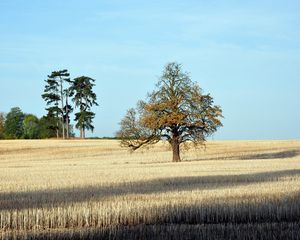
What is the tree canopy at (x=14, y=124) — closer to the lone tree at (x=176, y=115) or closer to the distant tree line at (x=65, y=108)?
the distant tree line at (x=65, y=108)

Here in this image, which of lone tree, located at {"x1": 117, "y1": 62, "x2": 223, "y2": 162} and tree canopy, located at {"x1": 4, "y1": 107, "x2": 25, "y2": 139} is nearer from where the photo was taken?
lone tree, located at {"x1": 117, "y1": 62, "x2": 223, "y2": 162}

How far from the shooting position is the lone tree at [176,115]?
154ft

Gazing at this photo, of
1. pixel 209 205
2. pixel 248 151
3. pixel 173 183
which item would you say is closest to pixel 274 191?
pixel 209 205

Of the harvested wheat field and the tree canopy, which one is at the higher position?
the tree canopy

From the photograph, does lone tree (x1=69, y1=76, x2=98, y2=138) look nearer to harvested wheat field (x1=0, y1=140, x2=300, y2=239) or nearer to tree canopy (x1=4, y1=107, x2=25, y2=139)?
tree canopy (x1=4, y1=107, x2=25, y2=139)

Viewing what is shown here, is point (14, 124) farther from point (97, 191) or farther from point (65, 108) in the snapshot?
point (97, 191)

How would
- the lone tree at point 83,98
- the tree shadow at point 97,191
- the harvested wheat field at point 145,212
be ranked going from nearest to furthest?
the harvested wheat field at point 145,212 < the tree shadow at point 97,191 < the lone tree at point 83,98

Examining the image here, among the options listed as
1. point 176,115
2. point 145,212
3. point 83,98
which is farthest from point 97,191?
point 83,98

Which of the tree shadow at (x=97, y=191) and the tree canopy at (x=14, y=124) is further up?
the tree canopy at (x=14, y=124)

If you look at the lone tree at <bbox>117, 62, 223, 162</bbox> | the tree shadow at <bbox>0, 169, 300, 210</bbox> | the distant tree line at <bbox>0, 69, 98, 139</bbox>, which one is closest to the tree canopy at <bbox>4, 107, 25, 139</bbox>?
the distant tree line at <bbox>0, 69, 98, 139</bbox>

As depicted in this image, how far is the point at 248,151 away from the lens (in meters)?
62.7

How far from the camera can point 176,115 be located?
4628 cm

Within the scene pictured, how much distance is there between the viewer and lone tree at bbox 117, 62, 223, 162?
47.0 meters

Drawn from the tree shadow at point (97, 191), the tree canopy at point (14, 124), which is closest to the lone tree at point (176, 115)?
the tree shadow at point (97, 191)
